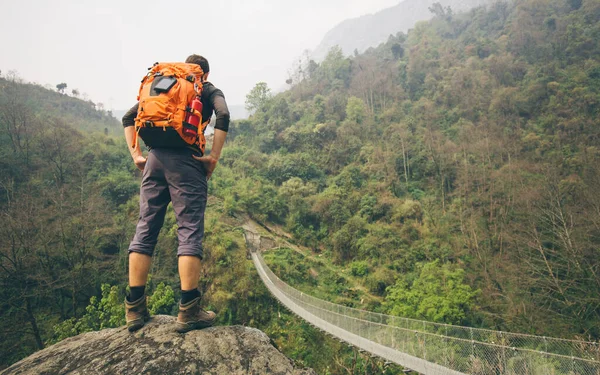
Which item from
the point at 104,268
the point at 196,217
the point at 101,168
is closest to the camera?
the point at 196,217

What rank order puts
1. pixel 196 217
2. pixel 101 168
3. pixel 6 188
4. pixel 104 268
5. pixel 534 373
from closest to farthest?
pixel 196 217 → pixel 534 373 → pixel 104 268 → pixel 6 188 → pixel 101 168

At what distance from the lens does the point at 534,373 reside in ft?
14.1

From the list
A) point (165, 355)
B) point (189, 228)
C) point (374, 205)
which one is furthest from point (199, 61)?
point (374, 205)

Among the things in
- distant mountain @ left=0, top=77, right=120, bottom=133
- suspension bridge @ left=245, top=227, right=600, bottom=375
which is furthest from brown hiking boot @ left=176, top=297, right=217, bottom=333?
distant mountain @ left=0, top=77, right=120, bottom=133

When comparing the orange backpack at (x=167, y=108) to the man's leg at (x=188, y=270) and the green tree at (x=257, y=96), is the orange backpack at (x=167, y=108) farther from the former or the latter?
the green tree at (x=257, y=96)

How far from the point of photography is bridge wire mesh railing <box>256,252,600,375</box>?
4312 millimetres

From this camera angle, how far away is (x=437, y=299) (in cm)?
967

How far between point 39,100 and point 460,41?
143 ft

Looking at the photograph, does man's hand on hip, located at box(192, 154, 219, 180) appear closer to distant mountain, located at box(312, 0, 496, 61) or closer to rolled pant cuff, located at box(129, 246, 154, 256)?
rolled pant cuff, located at box(129, 246, 154, 256)

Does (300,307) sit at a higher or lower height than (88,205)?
lower

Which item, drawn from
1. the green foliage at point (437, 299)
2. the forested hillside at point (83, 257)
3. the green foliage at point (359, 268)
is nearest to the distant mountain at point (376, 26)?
the green foliage at point (359, 268)

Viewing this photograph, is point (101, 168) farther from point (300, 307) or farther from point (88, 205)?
point (300, 307)

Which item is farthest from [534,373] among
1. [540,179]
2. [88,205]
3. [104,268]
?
[88,205]

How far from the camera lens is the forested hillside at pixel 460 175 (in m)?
10.0
